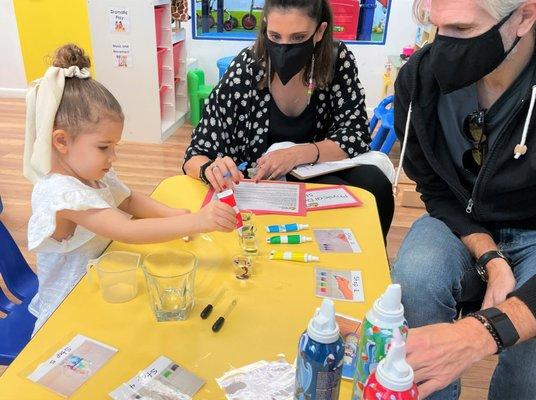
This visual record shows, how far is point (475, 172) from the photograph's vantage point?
1.32 m

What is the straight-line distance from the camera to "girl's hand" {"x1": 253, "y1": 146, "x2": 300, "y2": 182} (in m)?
1.58

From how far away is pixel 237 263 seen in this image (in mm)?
1057

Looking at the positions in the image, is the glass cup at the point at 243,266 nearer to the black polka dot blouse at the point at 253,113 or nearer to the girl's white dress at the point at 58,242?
the girl's white dress at the point at 58,242

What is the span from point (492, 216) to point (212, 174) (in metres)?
0.78

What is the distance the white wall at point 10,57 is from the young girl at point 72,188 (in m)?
3.85

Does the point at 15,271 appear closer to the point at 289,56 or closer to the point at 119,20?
the point at 289,56

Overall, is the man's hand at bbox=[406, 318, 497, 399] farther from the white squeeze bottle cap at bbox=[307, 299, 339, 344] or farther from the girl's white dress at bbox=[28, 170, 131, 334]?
the girl's white dress at bbox=[28, 170, 131, 334]

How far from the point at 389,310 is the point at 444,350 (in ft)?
1.04

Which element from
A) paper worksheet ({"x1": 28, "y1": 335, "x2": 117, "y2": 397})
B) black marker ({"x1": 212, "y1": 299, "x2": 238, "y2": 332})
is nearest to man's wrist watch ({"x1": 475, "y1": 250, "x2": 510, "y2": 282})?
black marker ({"x1": 212, "y1": 299, "x2": 238, "y2": 332})

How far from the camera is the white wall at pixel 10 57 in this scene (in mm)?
4359

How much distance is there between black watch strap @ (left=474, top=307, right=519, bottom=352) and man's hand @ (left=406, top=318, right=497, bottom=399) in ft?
0.06

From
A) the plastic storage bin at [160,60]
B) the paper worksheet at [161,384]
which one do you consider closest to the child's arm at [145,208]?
the paper worksheet at [161,384]

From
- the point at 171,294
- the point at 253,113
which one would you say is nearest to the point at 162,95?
the point at 253,113

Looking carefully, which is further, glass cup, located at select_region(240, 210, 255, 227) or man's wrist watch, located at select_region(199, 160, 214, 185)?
man's wrist watch, located at select_region(199, 160, 214, 185)
